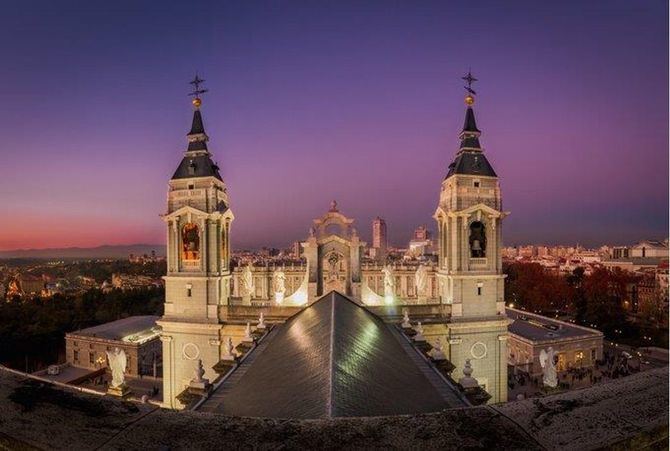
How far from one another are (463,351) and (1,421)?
23440 millimetres

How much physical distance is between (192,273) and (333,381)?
18.7 metres

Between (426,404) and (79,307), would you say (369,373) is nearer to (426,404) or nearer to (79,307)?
(426,404)

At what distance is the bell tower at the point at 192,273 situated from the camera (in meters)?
24.1

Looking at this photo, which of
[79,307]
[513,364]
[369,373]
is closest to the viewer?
[369,373]

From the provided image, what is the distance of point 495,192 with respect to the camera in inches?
973

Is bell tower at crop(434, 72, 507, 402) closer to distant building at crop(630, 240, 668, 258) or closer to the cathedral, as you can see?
the cathedral

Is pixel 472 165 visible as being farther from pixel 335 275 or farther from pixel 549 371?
pixel 549 371

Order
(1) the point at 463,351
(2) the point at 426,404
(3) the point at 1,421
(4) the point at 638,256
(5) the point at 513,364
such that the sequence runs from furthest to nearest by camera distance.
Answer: (4) the point at 638,256
(5) the point at 513,364
(1) the point at 463,351
(2) the point at 426,404
(3) the point at 1,421

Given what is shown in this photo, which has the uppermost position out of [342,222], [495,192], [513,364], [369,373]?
[495,192]

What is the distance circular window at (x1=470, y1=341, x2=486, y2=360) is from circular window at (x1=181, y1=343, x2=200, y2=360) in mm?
14815

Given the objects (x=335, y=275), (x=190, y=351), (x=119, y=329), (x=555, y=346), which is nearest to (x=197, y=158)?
(x=335, y=275)

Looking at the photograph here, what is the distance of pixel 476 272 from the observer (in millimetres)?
24312

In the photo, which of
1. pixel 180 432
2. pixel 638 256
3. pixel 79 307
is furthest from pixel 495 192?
pixel 638 256

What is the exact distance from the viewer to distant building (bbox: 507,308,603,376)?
1542 inches
